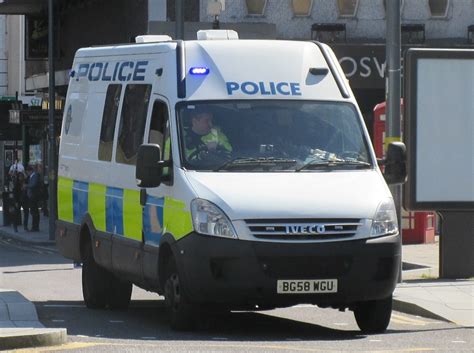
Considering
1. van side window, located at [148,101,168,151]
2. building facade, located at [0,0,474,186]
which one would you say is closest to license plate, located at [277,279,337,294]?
van side window, located at [148,101,168,151]

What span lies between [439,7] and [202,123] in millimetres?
22358

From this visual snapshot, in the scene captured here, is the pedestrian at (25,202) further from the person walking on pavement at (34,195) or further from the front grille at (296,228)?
the front grille at (296,228)

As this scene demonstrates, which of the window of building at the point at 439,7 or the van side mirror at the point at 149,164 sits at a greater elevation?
the window of building at the point at 439,7

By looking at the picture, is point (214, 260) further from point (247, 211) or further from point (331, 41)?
point (331, 41)

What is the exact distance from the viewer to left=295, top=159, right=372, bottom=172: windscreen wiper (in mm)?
13227

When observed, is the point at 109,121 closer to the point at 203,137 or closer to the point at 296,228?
the point at 203,137

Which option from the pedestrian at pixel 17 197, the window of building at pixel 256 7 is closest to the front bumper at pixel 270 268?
the window of building at pixel 256 7

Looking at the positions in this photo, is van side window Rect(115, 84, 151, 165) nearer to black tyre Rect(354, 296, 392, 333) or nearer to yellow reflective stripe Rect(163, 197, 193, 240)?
yellow reflective stripe Rect(163, 197, 193, 240)

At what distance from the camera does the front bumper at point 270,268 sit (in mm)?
12359

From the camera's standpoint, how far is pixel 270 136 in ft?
44.0

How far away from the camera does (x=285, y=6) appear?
3428 cm

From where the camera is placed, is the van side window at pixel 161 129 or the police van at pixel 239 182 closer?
the police van at pixel 239 182

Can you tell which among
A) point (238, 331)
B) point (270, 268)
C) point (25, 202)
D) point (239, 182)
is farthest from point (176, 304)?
point (25, 202)

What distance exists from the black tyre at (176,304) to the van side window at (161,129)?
1127 mm
